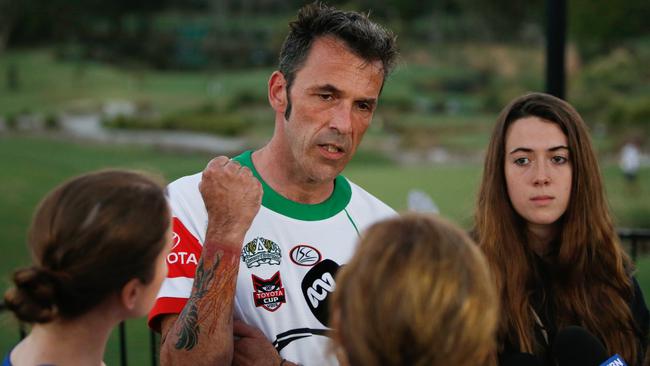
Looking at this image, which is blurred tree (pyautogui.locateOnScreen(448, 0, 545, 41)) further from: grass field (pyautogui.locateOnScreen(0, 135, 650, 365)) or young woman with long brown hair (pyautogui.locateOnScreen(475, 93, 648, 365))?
young woman with long brown hair (pyautogui.locateOnScreen(475, 93, 648, 365))

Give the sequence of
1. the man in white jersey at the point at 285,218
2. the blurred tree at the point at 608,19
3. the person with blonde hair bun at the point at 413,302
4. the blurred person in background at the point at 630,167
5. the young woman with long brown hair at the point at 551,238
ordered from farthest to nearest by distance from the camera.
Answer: the blurred person in background at the point at 630,167 → the blurred tree at the point at 608,19 → the young woman with long brown hair at the point at 551,238 → the man in white jersey at the point at 285,218 → the person with blonde hair bun at the point at 413,302

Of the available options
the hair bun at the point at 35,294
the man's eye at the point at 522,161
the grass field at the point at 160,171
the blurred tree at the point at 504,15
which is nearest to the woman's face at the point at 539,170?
the man's eye at the point at 522,161

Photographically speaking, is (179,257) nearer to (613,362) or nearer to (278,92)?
(278,92)

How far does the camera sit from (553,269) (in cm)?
243

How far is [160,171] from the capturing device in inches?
374

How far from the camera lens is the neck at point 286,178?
7.64ft

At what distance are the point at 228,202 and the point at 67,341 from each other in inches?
21.1

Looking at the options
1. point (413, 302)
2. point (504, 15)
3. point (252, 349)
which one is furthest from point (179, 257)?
point (504, 15)

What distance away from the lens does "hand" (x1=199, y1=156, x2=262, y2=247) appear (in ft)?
6.44

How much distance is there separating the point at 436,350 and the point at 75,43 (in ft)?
Answer: 36.5

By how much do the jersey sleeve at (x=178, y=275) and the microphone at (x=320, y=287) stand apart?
1.11 ft

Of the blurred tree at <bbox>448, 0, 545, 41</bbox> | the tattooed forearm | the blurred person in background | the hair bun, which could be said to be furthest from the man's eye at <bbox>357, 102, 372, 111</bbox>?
the blurred tree at <bbox>448, 0, 545, 41</bbox>

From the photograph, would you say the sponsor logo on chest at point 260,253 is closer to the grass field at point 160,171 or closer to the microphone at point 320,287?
the microphone at point 320,287

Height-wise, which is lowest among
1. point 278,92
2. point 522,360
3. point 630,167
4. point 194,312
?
point 522,360
